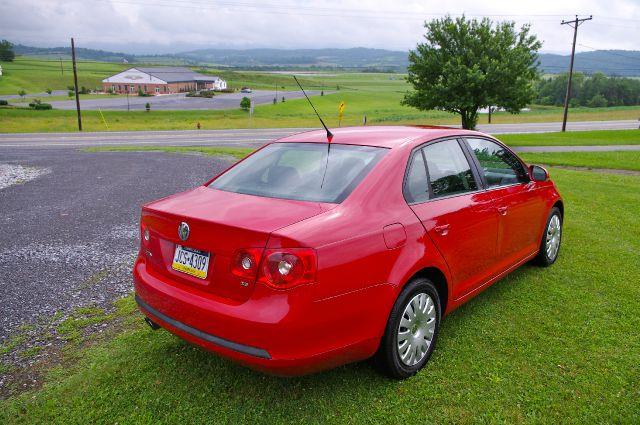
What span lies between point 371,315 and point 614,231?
5.54m

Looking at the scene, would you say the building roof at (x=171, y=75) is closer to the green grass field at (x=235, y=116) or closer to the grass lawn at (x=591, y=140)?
the green grass field at (x=235, y=116)

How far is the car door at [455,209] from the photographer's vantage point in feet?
11.0

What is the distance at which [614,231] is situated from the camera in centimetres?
679

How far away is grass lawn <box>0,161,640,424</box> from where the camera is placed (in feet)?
9.36

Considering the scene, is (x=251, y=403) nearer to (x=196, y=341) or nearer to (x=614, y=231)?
(x=196, y=341)

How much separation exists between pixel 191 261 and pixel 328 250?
0.86 meters

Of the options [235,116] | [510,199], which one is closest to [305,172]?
[510,199]

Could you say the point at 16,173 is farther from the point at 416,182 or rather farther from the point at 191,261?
the point at 416,182

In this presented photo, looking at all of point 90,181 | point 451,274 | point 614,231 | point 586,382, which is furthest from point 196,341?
point 90,181

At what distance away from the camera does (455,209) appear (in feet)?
11.7

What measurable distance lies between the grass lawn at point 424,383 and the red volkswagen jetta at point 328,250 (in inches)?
12.0

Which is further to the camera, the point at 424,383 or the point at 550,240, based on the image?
the point at 550,240

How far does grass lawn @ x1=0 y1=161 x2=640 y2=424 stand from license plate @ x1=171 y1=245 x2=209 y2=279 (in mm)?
796

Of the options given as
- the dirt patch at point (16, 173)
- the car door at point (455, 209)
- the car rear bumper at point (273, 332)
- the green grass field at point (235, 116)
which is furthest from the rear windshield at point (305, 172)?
the green grass field at point (235, 116)
